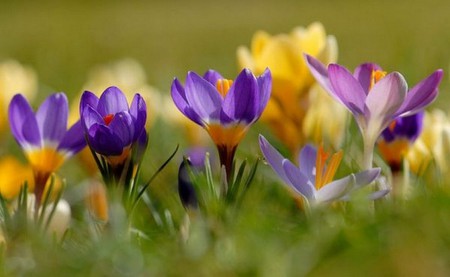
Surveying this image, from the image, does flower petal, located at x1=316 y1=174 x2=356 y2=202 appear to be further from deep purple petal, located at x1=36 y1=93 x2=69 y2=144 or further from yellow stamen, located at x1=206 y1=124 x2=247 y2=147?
deep purple petal, located at x1=36 y1=93 x2=69 y2=144

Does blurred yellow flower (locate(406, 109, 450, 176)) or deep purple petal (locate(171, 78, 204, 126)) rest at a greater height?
deep purple petal (locate(171, 78, 204, 126))

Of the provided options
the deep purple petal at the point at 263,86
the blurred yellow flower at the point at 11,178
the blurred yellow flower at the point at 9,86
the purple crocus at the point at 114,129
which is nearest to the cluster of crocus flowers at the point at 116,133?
the purple crocus at the point at 114,129

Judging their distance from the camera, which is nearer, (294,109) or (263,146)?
(263,146)

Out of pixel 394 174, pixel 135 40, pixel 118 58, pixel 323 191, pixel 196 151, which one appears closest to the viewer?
pixel 323 191

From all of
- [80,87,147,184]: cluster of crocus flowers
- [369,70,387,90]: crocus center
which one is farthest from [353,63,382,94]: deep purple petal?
[80,87,147,184]: cluster of crocus flowers

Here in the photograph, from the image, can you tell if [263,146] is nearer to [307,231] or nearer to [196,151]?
[307,231]

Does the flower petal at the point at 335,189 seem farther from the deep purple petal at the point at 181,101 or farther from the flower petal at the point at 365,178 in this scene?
the deep purple petal at the point at 181,101

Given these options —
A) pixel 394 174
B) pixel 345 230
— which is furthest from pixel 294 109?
pixel 345 230
